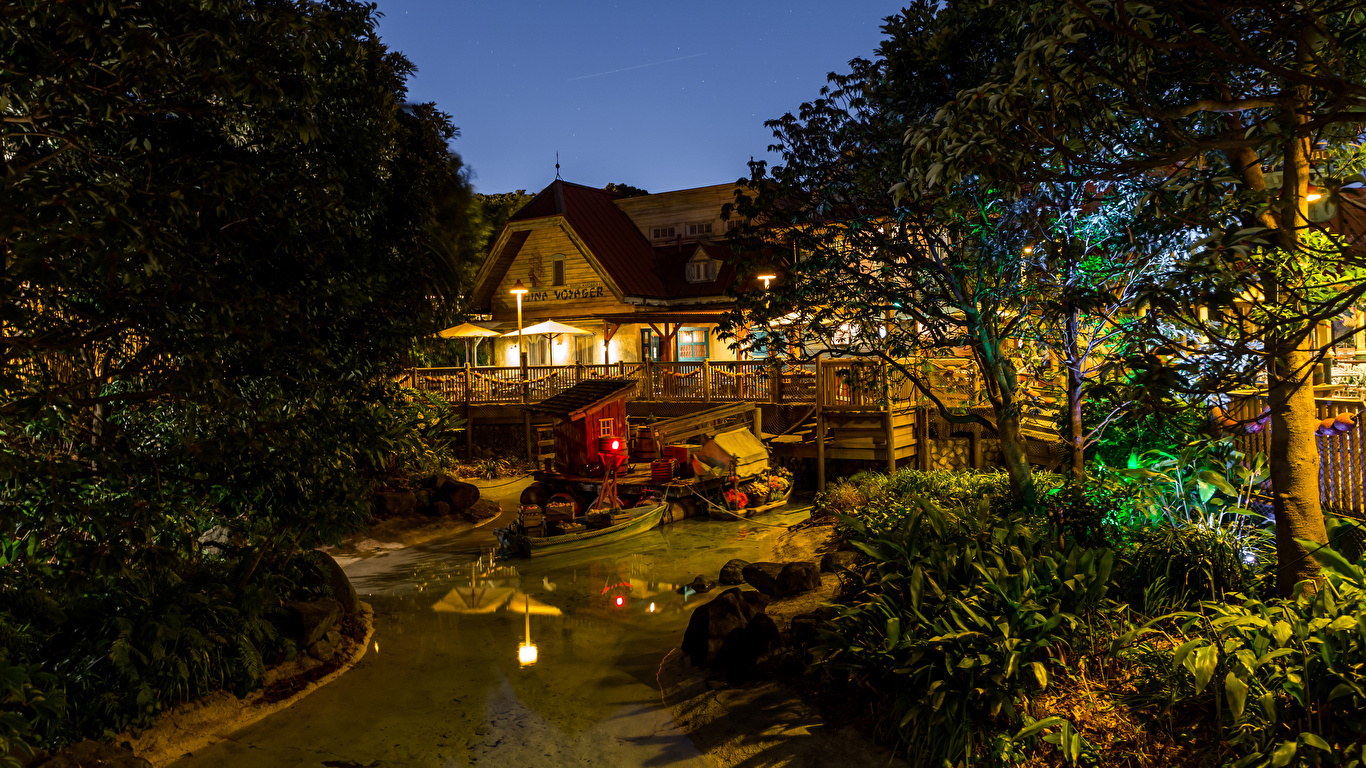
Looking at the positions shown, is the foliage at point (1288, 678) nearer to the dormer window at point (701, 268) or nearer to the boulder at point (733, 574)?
the boulder at point (733, 574)

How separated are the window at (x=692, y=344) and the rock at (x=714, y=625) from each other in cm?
2169

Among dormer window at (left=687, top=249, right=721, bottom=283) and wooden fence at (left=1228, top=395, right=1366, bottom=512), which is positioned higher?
dormer window at (left=687, top=249, right=721, bottom=283)

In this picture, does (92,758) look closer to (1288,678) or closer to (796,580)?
(796,580)

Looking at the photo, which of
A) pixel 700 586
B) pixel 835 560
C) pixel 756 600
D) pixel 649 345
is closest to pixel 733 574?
pixel 700 586

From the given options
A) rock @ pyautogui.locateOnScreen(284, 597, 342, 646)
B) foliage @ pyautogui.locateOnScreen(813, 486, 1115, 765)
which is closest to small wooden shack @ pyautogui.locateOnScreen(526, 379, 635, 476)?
rock @ pyautogui.locateOnScreen(284, 597, 342, 646)

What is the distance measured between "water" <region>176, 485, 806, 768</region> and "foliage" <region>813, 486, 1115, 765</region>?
1703 mm

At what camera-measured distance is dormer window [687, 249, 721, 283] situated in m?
30.8

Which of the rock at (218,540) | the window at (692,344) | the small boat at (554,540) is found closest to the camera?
the rock at (218,540)

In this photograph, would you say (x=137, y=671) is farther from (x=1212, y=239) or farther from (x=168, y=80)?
(x=1212, y=239)

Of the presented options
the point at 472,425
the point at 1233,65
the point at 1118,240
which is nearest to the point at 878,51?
the point at 1118,240

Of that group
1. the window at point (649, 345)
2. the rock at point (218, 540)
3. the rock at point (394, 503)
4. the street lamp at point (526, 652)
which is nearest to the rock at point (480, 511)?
the rock at point (394, 503)

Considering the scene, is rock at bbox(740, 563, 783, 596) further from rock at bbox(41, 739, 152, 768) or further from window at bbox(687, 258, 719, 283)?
window at bbox(687, 258, 719, 283)

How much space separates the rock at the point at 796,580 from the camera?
10.0 meters

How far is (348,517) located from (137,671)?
6.69 ft
